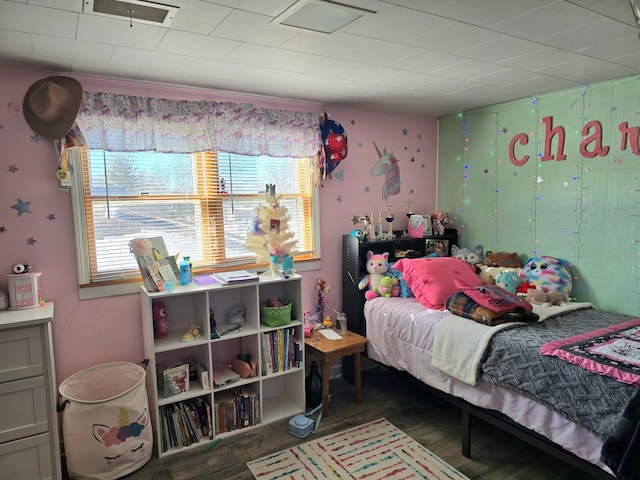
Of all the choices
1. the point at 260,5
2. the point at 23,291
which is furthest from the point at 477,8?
the point at 23,291

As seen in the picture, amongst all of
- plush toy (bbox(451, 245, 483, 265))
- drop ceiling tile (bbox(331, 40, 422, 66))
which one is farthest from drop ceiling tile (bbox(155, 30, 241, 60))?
plush toy (bbox(451, 245, 483, 265))

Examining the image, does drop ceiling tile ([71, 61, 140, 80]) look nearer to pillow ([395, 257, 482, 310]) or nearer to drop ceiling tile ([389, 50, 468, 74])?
drop ceiling tile ([389, 50, 468, 74])

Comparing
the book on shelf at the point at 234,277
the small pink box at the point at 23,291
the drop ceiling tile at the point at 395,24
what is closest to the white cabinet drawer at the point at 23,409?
the small pink box at the point at 23,291

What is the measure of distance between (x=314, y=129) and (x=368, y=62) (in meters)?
1.04

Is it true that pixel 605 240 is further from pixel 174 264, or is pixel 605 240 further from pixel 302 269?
pixel 174 264

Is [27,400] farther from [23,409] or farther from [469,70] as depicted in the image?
[469,70]

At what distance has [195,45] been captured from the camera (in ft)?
6.88

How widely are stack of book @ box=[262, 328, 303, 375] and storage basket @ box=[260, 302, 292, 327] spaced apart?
2.4 inches

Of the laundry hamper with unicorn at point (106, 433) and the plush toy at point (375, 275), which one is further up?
the plush toy at point (375, 275)

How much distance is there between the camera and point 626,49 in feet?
7.47

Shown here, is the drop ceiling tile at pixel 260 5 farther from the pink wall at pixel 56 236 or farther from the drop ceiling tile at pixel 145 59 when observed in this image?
the pink wall at pixel 56 236

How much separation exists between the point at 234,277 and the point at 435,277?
1.47 m

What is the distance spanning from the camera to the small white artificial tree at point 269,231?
3068 millimetres

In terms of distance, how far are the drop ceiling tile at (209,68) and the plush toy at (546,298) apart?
248cm
